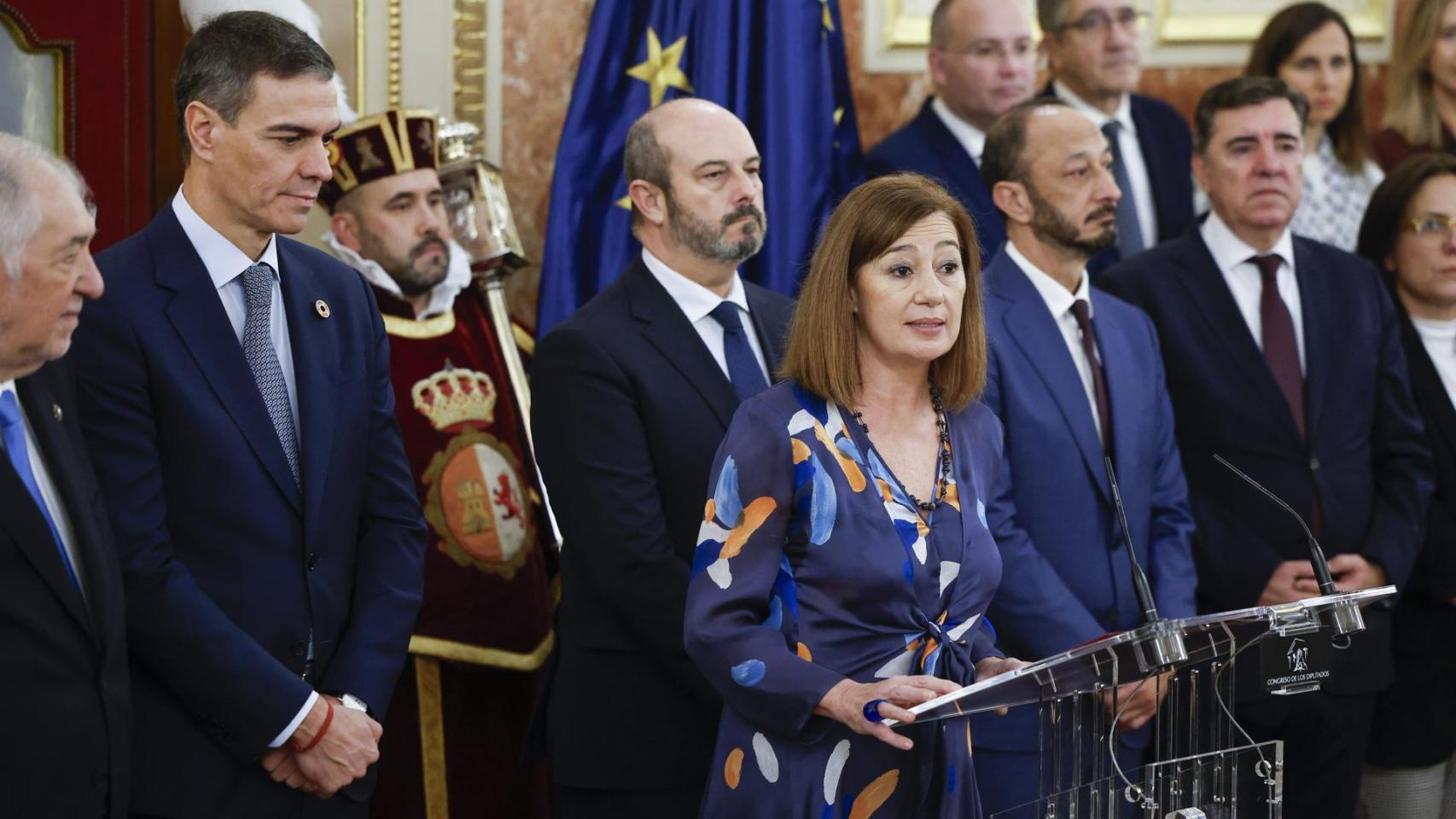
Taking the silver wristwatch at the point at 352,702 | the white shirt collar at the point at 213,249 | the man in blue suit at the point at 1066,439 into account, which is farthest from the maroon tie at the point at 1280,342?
the white shirt collar at the point at 213,249

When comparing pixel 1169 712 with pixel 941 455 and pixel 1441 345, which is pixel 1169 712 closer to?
pixel 941 455

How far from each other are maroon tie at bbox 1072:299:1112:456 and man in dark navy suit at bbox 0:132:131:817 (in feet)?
6.22

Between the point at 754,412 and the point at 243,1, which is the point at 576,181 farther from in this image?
the point at 754,412

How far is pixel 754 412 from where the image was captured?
2.60m

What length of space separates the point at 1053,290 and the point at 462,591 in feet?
4.50

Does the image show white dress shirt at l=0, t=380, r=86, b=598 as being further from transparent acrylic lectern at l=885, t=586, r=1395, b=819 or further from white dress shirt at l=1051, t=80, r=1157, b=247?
white dress shirt at l=1051, t=80, r=1157, b=247

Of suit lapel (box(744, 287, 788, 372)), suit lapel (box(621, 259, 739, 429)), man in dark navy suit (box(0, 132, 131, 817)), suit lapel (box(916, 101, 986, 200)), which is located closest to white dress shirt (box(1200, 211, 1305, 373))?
suit lapel (box(916, 101, 986, 200))

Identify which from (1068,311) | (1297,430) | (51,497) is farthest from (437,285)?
(1297,430)

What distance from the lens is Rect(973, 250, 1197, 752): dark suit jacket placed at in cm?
325

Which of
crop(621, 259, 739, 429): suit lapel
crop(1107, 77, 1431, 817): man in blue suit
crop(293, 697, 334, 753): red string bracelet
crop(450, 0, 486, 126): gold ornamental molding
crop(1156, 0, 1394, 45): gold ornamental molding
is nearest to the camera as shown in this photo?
crop(293, 697, 334, 753): red string bracelet

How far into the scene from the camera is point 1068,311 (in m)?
3.59

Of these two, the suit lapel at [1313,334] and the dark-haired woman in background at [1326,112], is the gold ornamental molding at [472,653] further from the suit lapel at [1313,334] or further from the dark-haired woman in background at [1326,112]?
the dark-haired woman in background at [1326,112]

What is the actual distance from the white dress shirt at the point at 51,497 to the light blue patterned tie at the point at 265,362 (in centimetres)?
37

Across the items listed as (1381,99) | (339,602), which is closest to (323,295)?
(339,602)
